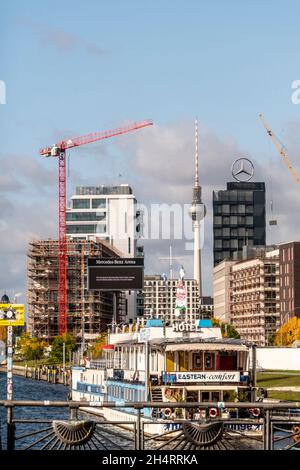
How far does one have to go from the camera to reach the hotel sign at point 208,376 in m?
58.4

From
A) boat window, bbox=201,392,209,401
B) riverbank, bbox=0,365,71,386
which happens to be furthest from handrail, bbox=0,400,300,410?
riverbank, bbox=0,365,71,386

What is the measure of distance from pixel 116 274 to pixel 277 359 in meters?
22.6

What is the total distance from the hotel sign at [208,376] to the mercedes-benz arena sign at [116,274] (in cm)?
7450

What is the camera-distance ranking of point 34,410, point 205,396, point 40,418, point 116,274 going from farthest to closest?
point 116,274 < point 34,410 < point 40,418 < point 205,396

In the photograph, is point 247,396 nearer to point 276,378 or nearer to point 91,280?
point 276,378

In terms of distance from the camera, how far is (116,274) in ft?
442

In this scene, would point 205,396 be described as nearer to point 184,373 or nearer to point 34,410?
point 184,373

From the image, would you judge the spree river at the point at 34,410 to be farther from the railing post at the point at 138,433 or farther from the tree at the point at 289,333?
the tree at the point at 289,333

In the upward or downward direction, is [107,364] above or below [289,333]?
below

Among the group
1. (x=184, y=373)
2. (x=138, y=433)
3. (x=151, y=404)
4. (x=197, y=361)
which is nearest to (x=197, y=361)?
(x=197, y=361)

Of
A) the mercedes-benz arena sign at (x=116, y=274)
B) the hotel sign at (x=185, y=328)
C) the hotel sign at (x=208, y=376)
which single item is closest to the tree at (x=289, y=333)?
the mercedes-benz arena sign at (x=116, y=274)

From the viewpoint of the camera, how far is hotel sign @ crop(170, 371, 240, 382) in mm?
58375
